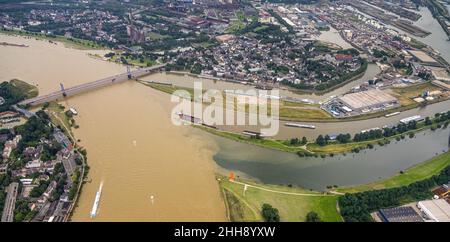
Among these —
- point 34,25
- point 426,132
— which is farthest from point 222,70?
point 34,25

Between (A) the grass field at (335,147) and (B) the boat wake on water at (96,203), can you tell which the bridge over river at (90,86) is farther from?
(A) the grass field at (335,147)

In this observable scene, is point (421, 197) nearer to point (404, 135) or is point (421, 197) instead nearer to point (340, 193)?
point (340, 193)

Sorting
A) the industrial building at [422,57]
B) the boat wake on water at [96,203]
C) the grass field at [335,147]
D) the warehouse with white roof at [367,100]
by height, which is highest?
the industrial building at [422,57]

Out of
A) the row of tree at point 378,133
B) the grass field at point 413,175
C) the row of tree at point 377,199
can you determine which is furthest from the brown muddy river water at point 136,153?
the grass field at point 413,175

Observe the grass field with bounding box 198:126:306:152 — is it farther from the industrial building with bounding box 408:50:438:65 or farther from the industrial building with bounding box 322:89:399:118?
the industrial building with bounding box 408:50:438:65

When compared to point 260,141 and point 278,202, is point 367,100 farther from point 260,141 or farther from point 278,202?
point 278,202

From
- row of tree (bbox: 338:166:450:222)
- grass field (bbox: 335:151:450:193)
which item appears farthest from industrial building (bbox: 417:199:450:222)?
grass field (bbox: 335:151:450:193)
